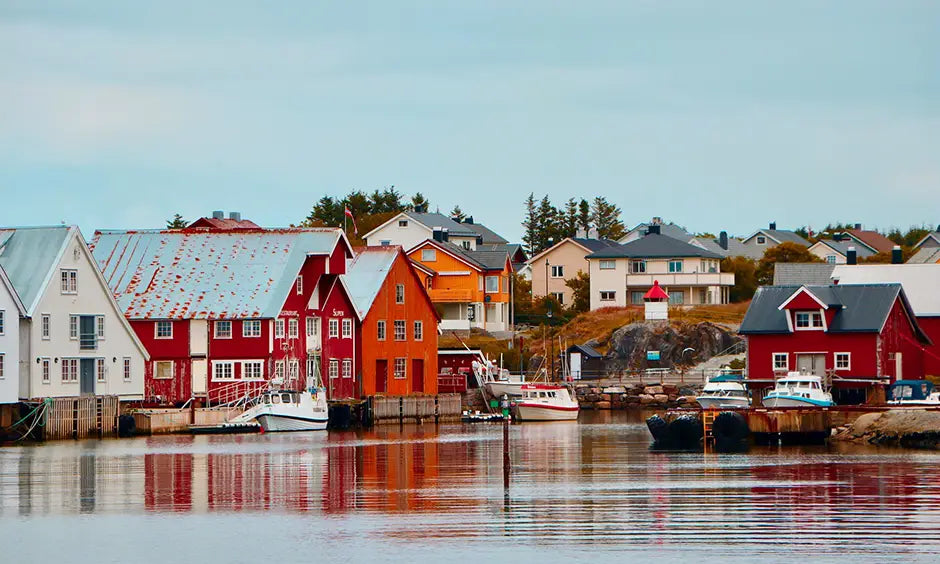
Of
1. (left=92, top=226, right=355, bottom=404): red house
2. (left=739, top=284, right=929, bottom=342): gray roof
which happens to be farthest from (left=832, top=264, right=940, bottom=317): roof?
(left=92, top=226, right=355, bottom=404): red house

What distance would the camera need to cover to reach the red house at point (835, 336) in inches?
2916

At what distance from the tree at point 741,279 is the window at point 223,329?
53.5 m

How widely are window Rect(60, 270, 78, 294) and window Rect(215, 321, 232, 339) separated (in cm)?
764

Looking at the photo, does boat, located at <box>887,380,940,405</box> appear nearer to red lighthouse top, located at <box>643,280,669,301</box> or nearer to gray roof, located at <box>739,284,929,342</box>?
gray roof, located at <box>739,284,929,342</box>

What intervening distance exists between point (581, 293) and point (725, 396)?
48419 millimetres

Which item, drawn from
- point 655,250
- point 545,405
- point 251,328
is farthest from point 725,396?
point 655,250

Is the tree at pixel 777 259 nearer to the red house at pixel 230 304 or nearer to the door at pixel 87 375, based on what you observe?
the red house at pixel 230 304

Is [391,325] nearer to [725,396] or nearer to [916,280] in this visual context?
[725,396]

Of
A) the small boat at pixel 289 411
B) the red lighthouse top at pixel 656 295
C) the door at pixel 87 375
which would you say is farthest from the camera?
the red lighthouse top at pixel 656 295

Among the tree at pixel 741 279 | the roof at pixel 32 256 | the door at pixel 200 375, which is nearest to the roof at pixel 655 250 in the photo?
the tree at pixel 741 279

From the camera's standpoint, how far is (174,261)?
7675 centimetres

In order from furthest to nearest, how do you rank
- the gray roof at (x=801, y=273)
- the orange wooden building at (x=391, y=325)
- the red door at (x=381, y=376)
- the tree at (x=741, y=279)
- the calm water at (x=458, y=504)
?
the tree at (x=741, y=279)
the gray roof at (x=801, y=273)
the red door at (x=381, y=376)
the orange wooden building at (x=391, y=325)
the calm water at (x=458, y=504)

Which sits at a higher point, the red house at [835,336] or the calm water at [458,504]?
the red house at [835,336]

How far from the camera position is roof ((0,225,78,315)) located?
6619cm
